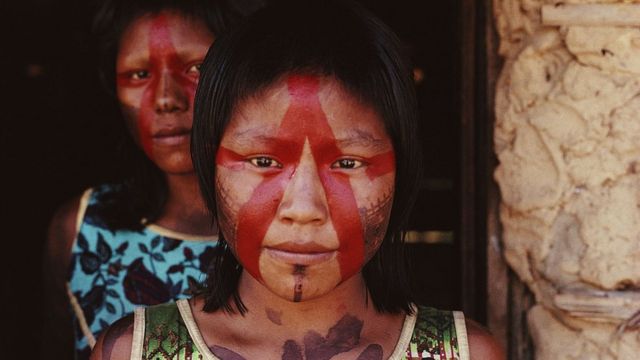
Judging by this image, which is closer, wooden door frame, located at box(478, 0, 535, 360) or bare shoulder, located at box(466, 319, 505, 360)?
bare shoulder, located at box(466, 319, 505, 360)

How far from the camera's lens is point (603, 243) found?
6.96 ft

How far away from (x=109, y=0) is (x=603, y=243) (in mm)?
1252

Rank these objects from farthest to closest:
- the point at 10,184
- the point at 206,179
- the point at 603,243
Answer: the point at 10,184
the point at 603,243
the point at 206,179

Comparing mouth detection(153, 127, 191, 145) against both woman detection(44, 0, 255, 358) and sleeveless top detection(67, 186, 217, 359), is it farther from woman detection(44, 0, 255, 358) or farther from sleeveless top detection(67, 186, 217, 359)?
sleeveless top detection(67, 186, 217, 359)

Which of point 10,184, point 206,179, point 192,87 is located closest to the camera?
point 206,179

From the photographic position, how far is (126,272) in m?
2.64

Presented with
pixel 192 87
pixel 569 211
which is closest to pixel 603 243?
pixel 569 211

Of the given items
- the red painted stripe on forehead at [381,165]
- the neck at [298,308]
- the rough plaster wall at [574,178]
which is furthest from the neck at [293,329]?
the rough plaster wall at [574,178]

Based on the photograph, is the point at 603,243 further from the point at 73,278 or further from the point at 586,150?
the point at 73,278

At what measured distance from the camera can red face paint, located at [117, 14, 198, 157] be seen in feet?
7.91

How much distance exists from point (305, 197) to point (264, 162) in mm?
101

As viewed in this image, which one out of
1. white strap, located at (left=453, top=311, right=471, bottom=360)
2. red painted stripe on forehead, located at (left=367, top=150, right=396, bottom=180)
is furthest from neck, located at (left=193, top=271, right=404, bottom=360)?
red painted stripe on forehead, located at (left=367, top=150, right=396, bottom=180)

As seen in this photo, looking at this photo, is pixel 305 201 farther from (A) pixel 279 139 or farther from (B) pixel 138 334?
(B) pixel 138 334

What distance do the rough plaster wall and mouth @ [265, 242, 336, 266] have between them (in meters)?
0.57
